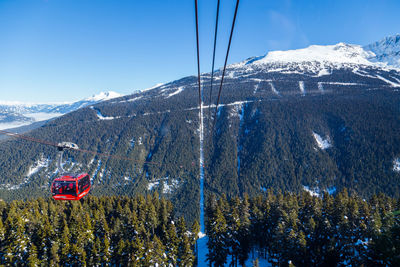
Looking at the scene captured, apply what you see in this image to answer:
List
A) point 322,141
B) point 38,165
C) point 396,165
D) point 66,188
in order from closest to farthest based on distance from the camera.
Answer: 1. point 66,188
2. point 396,165
3. point 322,141
4. point 38,165

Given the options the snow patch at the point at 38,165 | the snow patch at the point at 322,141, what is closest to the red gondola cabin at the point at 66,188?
the snow patch at the point at 322,141

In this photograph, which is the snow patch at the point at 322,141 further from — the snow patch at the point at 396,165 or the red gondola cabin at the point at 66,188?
the red gondola cabin at the point at 66,188

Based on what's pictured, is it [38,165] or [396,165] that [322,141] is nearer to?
[396,165]

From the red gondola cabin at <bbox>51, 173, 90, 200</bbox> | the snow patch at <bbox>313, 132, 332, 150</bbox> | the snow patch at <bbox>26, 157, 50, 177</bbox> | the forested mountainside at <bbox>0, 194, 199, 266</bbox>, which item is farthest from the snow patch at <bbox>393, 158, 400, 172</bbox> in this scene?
the snow patch at <bbox>26, 157, 50, 177</bbox>

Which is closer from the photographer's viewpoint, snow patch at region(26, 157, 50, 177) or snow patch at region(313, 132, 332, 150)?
snow patch at region(313, 132, 332, 150)

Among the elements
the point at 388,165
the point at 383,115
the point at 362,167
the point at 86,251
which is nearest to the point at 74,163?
the point at 86,251

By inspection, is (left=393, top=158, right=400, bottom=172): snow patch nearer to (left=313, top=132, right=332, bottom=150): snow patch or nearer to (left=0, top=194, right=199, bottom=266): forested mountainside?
(left=313, top=132, right=332, bottom=150): snow patch

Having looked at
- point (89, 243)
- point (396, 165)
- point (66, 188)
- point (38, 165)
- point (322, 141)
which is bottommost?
point (396, 165)

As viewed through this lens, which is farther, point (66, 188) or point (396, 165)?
point (396, 165)

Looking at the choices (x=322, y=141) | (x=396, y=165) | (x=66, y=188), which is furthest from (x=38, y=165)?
(x=396, y=165)
